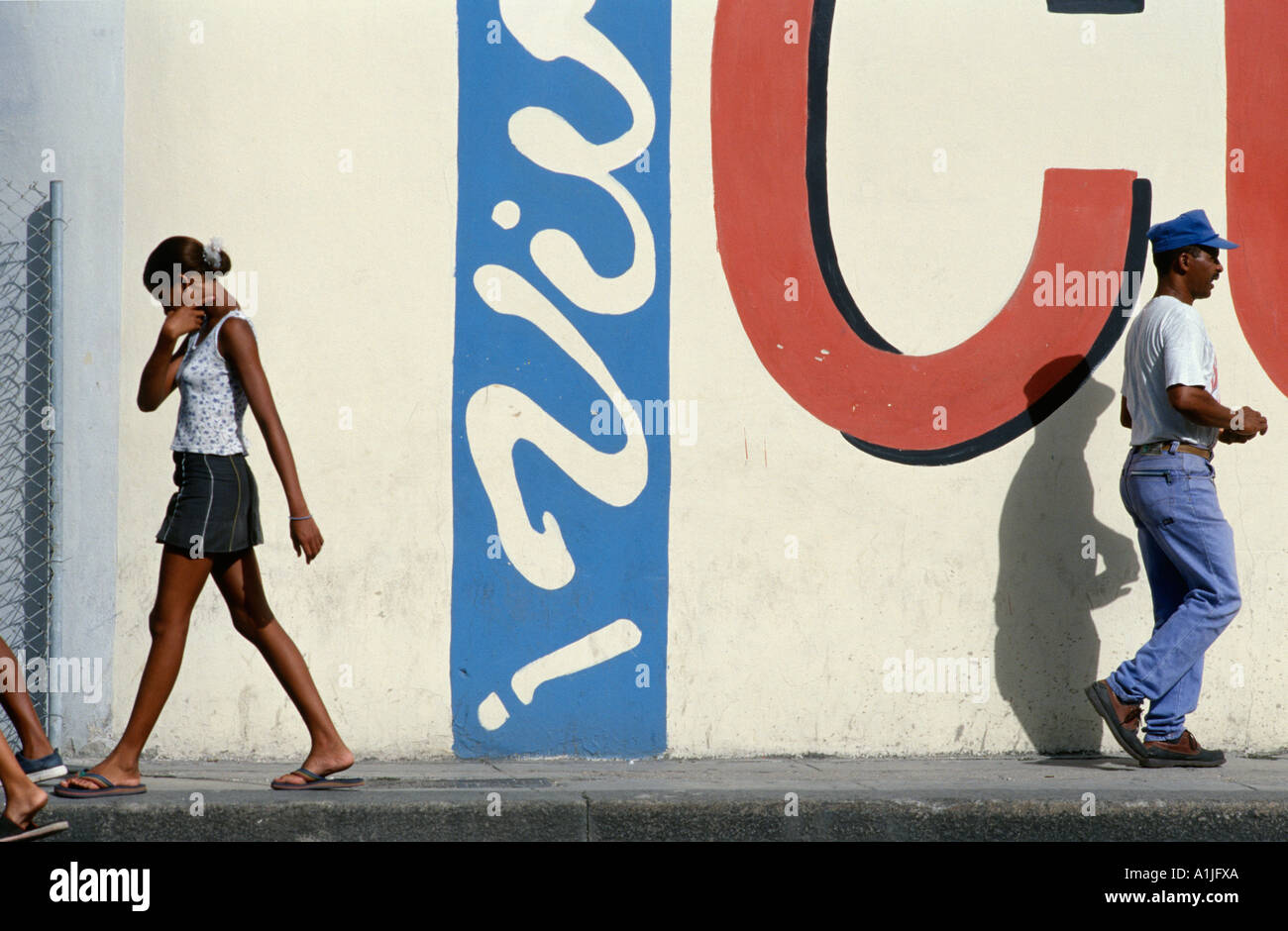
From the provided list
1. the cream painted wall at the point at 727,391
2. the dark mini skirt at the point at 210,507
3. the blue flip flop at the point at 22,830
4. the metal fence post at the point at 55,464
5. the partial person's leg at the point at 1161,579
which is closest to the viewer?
the blue flip flop at the point at 22,830

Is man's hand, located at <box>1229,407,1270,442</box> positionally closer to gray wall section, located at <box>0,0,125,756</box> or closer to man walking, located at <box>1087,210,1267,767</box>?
man walking, located at <box>1087,210,1267,767</box>

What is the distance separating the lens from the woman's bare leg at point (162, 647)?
4484 millimetres

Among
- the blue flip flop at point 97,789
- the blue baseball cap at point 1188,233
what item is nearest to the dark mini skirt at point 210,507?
the blue flip flop at point 97,789

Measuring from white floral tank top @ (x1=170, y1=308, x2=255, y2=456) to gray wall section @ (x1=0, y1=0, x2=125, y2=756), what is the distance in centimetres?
92

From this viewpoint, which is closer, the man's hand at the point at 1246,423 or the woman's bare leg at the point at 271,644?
the woman's bare leg at the point at 271,644

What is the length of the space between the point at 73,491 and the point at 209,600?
660mm

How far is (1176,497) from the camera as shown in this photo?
4.97 metres

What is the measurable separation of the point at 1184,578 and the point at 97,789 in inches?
151

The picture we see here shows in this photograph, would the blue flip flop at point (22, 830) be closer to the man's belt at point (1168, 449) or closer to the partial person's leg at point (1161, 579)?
the partial person's leg at point (1161, 579)

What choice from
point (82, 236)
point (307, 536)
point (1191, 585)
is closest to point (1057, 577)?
point (1191, 585)

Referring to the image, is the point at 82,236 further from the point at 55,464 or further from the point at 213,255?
the point at 213,255

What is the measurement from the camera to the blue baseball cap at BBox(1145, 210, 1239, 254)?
5094mm

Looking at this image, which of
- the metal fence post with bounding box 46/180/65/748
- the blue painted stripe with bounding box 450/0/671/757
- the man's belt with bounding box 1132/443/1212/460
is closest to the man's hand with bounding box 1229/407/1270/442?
the man's belt with bounding box 1132/443/1212/460
